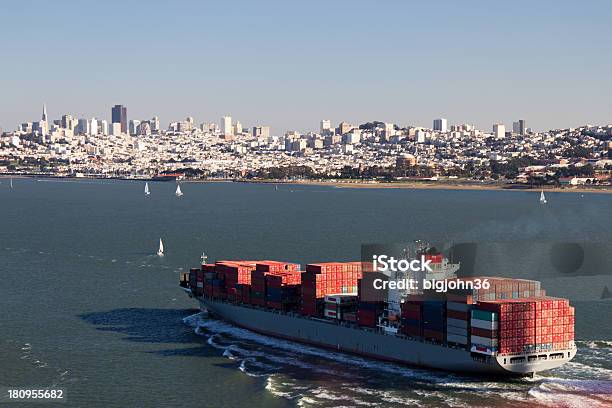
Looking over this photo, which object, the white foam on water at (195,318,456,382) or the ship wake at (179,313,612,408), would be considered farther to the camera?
the white foam on water at (195,318,456,382)

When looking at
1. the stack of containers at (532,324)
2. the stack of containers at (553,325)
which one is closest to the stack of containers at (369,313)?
the stack of containers at (532,324)

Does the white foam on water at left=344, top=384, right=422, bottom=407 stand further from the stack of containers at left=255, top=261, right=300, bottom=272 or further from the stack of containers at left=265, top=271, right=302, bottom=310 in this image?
the stack of containers at left=255, top=261, right=300, bottom=272

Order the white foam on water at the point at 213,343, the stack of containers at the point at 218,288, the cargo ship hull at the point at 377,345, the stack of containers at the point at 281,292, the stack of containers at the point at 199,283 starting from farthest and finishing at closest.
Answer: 1. the stack of containers at the point at 199,283
2. the stack of containers at the point at 218,288
3. the stack of containers at the point at 281,292
4. the white foam on water at the point at 213,343
5. the cargo ship hull at the point at 377,345

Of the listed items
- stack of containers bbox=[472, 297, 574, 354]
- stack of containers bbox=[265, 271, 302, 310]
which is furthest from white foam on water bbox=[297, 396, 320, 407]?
→ stack of containers bbox=[265, 271, 302, 310]

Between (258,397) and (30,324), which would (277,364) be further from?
(30,324)

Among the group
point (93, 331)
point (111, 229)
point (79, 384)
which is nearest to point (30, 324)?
point (93, 331)

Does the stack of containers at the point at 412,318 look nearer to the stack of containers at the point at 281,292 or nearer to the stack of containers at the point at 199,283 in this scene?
the stack of containers at the point at 281,292
